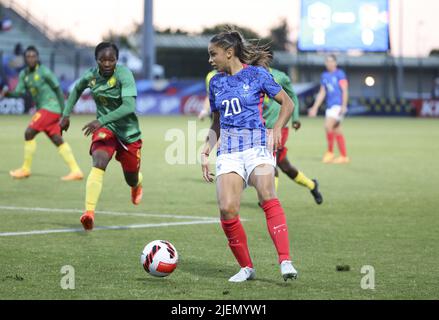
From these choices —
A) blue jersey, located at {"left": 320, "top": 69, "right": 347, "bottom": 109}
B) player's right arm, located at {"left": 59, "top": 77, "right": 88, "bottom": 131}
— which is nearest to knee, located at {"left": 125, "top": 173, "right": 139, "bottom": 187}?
player's right arm, located at {"left": 59, "top": 77, "right": 88, "bottom": 131}

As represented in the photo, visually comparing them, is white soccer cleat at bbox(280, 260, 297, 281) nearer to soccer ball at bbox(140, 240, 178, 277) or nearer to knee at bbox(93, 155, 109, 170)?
soccer ball at bbox(140, 240, 178, 277)

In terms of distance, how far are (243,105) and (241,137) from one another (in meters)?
0.26

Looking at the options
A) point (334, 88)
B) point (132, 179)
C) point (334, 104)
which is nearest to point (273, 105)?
point (132, 179)

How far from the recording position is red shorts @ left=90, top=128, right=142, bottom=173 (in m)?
11.2

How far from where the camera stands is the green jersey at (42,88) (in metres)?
17.2

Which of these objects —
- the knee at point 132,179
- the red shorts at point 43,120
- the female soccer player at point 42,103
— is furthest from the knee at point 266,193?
the red shorts at point 43,120

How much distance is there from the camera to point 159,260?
7.97 m

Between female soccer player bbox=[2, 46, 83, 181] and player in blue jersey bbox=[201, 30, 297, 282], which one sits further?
female soccer player bbox=[2, 46, 83, 181]

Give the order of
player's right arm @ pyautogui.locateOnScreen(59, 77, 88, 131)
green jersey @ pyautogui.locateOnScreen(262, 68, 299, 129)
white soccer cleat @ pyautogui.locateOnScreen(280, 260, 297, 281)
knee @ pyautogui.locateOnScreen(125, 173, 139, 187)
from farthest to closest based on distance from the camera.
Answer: green jersey @ pyautogui.locateOnScreen(262, 68, 299, 129)
knee @ pyautogui.locateOnScreen(125, 173, 139, 187)
player's right arm @ pyautogui.locateOnScreen(59, 77, 88, 131)
white soccer cleat @ pyautogui.locateOnScreen(280, 260, 297, 281)

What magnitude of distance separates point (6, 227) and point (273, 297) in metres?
4.79

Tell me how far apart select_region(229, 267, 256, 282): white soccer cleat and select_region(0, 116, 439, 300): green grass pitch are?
0.08 metres

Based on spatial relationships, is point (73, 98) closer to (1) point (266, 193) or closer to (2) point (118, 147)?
(2) point (118, 147)

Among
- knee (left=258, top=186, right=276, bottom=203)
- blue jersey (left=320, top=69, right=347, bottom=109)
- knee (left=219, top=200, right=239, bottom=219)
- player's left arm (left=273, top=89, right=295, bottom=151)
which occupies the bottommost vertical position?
Result: knee (left=219, top=200, right=239, bottom=219)
